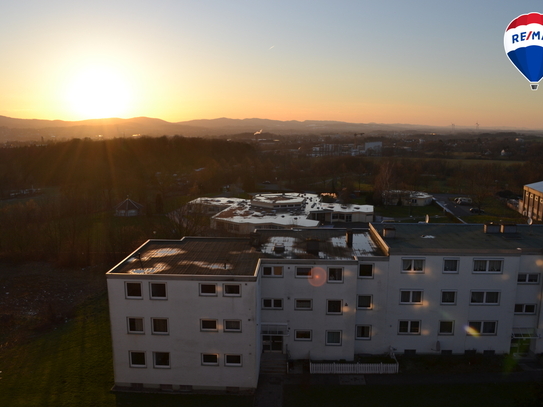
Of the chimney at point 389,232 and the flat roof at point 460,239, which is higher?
the chimney at point 389,232

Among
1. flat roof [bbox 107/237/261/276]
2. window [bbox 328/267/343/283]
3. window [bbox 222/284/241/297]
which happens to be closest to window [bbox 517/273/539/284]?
window [bbox 328/267/343/283]

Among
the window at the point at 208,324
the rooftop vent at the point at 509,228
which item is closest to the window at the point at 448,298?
the rooftop vent at the point at 509,228

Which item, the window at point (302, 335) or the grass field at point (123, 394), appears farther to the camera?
the window at point (302, 335)

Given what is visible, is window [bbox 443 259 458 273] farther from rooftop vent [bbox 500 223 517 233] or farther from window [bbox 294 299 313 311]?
window [bbox 294 299 313 311]

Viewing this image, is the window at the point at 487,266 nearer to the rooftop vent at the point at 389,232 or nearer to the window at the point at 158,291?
the rooftop vent at the point at 389,232

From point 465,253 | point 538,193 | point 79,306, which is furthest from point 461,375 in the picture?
point 538,193

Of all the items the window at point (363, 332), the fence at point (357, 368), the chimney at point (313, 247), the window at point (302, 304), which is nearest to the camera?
the fence at point (357, 368)
